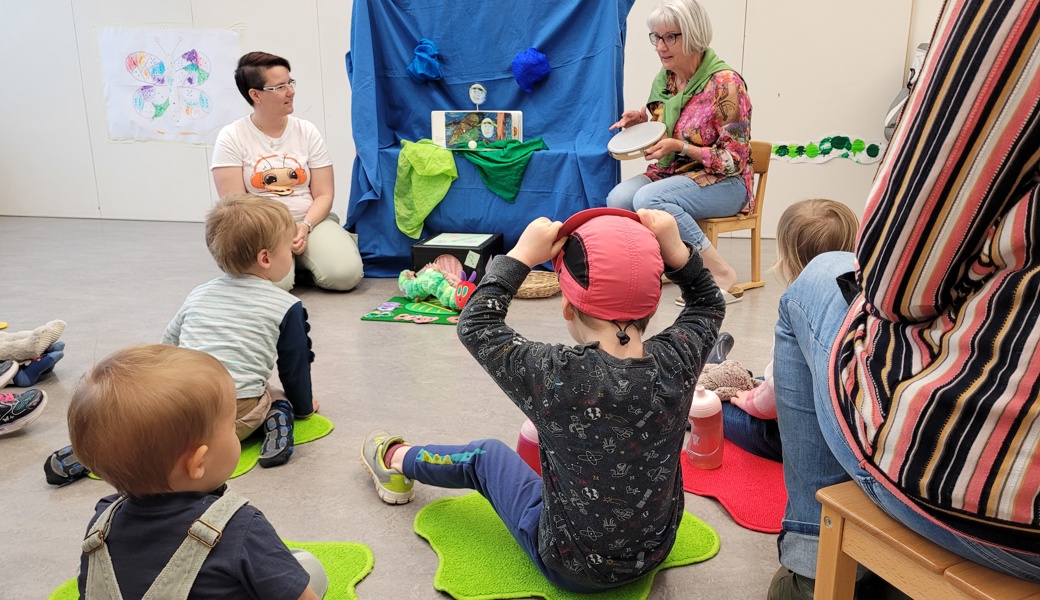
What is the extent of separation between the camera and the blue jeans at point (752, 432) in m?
1.91

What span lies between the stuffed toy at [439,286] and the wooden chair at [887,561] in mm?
2309

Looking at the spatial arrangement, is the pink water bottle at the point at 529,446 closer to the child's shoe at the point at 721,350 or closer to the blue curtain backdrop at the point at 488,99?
the child's shoe at the point at 721,350

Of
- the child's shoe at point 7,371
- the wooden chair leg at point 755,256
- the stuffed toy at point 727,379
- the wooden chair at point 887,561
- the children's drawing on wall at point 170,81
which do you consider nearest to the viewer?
the wooden chair at point 887,561

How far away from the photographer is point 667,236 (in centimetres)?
128

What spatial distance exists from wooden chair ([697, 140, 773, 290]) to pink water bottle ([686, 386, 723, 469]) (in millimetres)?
1677

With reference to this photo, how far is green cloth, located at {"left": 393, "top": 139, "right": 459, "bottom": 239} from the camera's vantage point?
3.78 m

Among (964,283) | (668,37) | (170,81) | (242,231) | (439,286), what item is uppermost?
(668,37)

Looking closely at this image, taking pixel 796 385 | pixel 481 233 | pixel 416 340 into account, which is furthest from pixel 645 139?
pixel 796 385

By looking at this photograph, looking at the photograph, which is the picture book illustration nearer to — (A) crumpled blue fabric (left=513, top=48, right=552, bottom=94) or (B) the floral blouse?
(A) crumpled blue fabric (left=513, top=48, right=552, bottom=94)

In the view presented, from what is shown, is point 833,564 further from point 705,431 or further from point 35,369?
point 35,369

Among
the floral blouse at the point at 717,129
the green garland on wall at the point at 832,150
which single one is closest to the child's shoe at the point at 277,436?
the floral blouse at the point at 717,129

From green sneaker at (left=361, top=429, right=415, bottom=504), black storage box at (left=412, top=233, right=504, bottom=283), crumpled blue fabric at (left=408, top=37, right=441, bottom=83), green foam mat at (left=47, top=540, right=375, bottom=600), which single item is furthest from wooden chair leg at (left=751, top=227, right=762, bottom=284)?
green foam mat at (left=47, top=540, right=375, bottom=600)

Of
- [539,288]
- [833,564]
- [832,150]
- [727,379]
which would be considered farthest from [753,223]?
[833,564]

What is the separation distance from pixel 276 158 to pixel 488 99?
1146 mm
